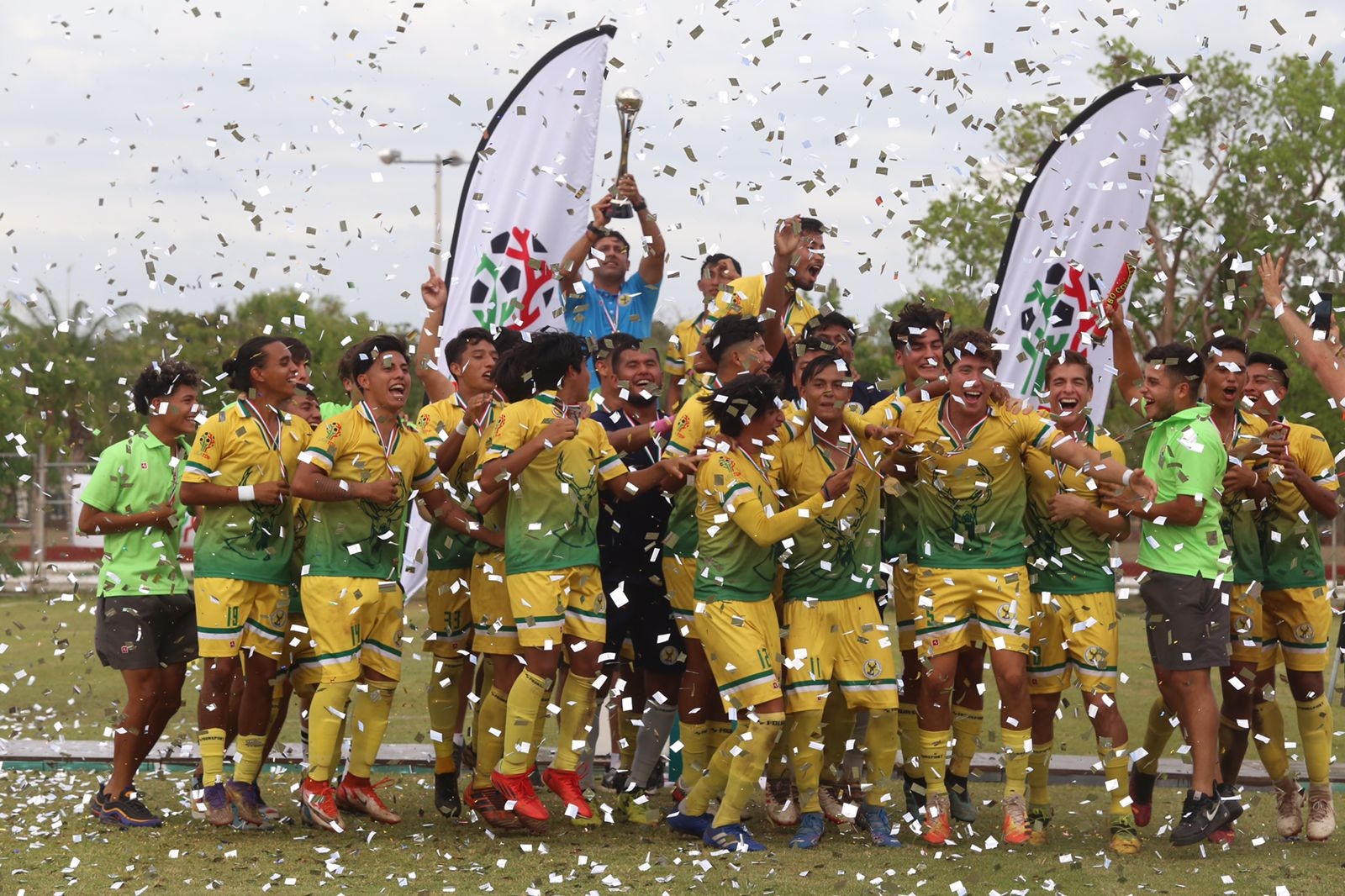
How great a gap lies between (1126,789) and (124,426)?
117 feet

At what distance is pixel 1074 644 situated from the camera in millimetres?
7320

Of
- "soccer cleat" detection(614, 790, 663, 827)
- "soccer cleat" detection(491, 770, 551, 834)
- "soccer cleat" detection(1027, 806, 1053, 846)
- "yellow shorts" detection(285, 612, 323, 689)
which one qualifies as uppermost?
"yellow shorts" detection(285, 612, 323, 689)

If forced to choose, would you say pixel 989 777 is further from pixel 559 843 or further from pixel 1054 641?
pixel 559 843

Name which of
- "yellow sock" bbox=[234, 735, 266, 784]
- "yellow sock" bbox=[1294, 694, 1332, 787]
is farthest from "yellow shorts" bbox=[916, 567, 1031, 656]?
"yellow sock" bbox=[234, 735, 266, 784]

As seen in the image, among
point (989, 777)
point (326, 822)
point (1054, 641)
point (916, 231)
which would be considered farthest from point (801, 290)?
point (326, 822)

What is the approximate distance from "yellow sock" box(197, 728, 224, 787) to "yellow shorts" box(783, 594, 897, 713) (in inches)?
107

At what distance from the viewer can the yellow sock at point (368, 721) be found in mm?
7395

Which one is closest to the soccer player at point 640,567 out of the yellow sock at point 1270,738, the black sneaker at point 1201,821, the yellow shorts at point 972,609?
the yellow shorts at point 972,609

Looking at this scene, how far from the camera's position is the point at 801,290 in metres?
8.59

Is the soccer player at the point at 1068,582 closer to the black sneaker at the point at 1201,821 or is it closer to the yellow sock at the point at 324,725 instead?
the black sneaker at the point at 1201,821

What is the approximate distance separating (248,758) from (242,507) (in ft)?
4.02

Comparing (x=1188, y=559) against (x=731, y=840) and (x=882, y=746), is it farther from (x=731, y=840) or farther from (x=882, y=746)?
(x=731, y=840)

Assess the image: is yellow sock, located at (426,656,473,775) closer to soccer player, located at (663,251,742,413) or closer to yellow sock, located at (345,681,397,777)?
yellow sock, located at (345,681,397,777)

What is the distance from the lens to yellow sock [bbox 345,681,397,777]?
7395 millimetres
